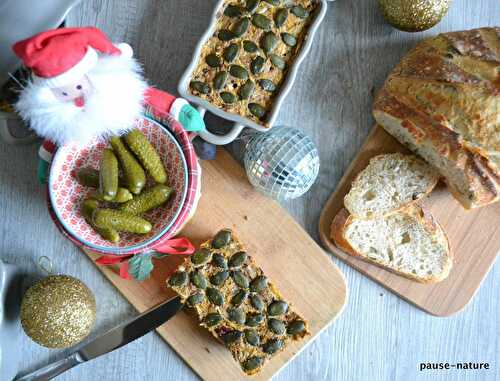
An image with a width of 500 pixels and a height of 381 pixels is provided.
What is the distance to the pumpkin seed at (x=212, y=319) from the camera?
57.2 inches

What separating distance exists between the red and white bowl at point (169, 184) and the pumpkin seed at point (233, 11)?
34cm

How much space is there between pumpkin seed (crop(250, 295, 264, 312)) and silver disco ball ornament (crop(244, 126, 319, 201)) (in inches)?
10.8

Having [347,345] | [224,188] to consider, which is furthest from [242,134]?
[347,345]

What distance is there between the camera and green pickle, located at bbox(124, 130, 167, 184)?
1.36 m

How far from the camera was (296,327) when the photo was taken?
147 cm

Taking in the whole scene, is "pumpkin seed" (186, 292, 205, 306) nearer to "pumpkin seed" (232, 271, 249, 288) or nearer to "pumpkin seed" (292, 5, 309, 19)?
"pumpkin seed" (232, 271, 249, 288)

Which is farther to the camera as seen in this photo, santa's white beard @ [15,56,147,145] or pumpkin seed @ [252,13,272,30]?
pumpkin seed @ [252,13,272,30]

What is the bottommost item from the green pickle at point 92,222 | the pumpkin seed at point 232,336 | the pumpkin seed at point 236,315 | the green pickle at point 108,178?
the pumpkin seed at point 232,336

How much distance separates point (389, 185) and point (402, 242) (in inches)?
6.6

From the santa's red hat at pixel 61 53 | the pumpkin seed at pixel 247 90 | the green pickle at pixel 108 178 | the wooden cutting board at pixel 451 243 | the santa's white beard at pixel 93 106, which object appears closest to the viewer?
the santa's red hat at pixel 61 53

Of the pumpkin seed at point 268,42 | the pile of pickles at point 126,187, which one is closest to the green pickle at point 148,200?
the pile of pickles at point 126,187

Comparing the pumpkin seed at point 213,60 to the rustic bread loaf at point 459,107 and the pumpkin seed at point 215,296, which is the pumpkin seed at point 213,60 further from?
the pumpkin seed at point 215,296

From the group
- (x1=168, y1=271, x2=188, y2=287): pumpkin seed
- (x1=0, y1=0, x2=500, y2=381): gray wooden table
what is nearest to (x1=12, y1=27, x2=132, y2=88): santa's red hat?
(x1=0, y1=0, x2=500, y2=381): gray wooden table

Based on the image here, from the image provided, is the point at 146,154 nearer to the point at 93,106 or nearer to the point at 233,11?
the point at 93,106
